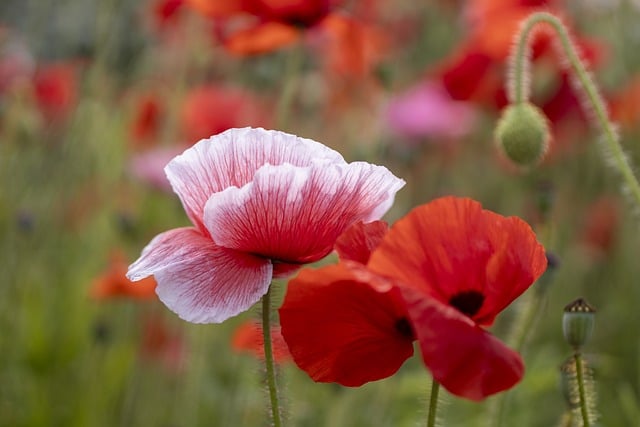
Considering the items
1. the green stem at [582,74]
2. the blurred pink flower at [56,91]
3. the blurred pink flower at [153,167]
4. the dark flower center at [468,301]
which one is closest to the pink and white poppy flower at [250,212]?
the dark flower center at [468,301]

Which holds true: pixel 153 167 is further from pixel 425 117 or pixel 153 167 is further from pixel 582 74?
pixel 582 74

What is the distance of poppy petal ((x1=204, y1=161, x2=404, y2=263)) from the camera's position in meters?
0.79

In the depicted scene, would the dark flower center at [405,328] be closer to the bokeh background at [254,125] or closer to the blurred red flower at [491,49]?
the bokeh background at [254,125]

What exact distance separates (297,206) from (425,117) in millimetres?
3190

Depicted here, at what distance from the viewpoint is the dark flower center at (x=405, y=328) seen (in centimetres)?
78

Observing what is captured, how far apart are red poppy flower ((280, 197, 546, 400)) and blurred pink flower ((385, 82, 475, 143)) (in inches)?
123

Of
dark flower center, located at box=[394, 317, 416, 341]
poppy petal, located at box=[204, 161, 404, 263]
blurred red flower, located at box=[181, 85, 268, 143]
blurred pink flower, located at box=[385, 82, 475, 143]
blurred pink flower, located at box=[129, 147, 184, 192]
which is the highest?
blurred pink flower, located at box=[385, 82, 475, 143]

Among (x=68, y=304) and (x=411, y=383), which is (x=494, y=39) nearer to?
(x=411, y=383)

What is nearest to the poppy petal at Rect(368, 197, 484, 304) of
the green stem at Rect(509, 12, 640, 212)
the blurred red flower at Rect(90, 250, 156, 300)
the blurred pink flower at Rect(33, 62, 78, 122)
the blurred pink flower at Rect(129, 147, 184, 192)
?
the green stem at Rect(509, 12, 640, 212)

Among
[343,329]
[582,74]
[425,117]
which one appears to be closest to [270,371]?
[343,329]

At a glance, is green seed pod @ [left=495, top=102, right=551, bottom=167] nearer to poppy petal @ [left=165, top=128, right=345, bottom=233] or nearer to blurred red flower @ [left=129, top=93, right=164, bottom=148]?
poppy petal @ [left=165, top=128, right=345, bottom=233]

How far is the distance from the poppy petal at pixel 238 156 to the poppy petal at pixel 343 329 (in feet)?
0.41

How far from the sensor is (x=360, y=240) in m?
0.77

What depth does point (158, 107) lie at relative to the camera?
2924mm
